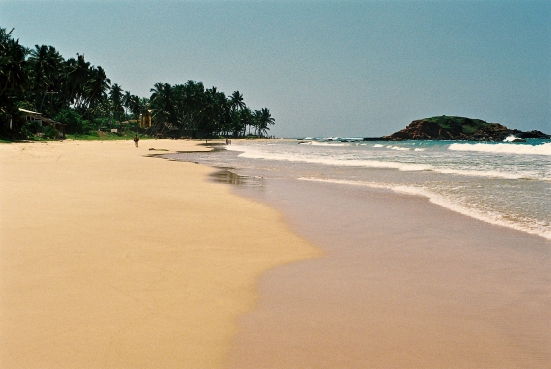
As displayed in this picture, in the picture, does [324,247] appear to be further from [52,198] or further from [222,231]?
[52,198]

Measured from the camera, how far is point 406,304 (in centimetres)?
393

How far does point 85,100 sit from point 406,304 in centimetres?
9101

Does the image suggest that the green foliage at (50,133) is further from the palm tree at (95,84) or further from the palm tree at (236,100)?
the palm tree at (236,100)

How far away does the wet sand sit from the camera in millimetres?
3014

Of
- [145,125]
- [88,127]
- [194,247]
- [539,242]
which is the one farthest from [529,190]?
[145,125]

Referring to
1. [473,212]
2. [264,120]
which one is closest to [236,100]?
[264,120]

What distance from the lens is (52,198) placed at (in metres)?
8.87

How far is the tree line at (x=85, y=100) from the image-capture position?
43.5m

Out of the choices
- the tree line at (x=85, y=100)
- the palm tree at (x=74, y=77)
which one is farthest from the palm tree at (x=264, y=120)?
the palm tree at (x=74, y=77)

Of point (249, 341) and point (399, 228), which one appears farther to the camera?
point (399, 228)

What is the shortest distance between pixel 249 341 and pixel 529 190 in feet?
41.0

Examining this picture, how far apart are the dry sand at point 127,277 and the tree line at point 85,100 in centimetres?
4063

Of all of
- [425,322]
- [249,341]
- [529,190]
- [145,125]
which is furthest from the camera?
[145,125]

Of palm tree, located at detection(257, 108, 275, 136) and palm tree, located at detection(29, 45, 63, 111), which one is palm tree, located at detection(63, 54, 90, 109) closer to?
palm tree, located at detection(29, 45, 63, 111)
